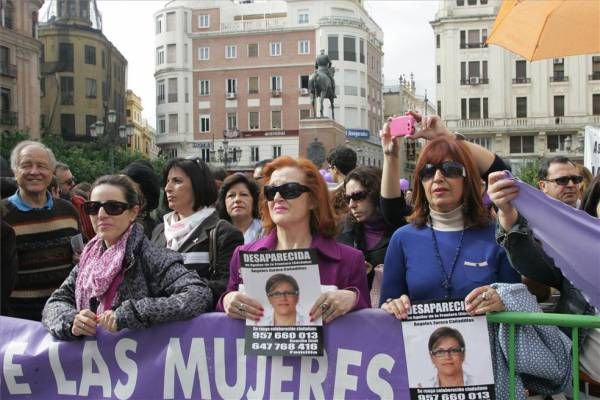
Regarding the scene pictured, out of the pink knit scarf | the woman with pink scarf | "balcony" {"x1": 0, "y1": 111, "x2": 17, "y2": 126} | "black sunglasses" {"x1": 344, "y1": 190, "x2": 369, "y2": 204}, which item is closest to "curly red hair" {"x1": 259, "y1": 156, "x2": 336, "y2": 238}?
the woman with pink scarf

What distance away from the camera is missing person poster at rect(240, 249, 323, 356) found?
3.04 m

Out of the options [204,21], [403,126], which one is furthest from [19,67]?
[403,126]

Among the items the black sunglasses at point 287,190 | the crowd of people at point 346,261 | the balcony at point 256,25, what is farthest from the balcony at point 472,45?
the black sunglasses at point 287,190

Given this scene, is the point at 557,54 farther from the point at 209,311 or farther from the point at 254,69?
the point at 254,69

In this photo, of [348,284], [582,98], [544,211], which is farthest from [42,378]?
[582,98]

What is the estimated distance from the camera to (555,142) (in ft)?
188

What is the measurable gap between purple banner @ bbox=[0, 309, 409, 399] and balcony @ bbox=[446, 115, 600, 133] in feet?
183

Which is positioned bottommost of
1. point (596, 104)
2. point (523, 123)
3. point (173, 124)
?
point (523, 123)

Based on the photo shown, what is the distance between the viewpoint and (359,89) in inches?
2680

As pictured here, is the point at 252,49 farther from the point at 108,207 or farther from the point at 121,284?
the point at 121,284

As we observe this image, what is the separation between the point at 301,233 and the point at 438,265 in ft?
2.23

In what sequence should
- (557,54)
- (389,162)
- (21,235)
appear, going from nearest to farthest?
(389,162) < (21,235) < (557,54)

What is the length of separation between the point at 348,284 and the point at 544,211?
36.0 inches

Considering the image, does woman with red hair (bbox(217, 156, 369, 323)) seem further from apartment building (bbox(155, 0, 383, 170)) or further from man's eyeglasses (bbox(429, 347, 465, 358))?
apartment building (bbox(155, 0, 383, 170))
